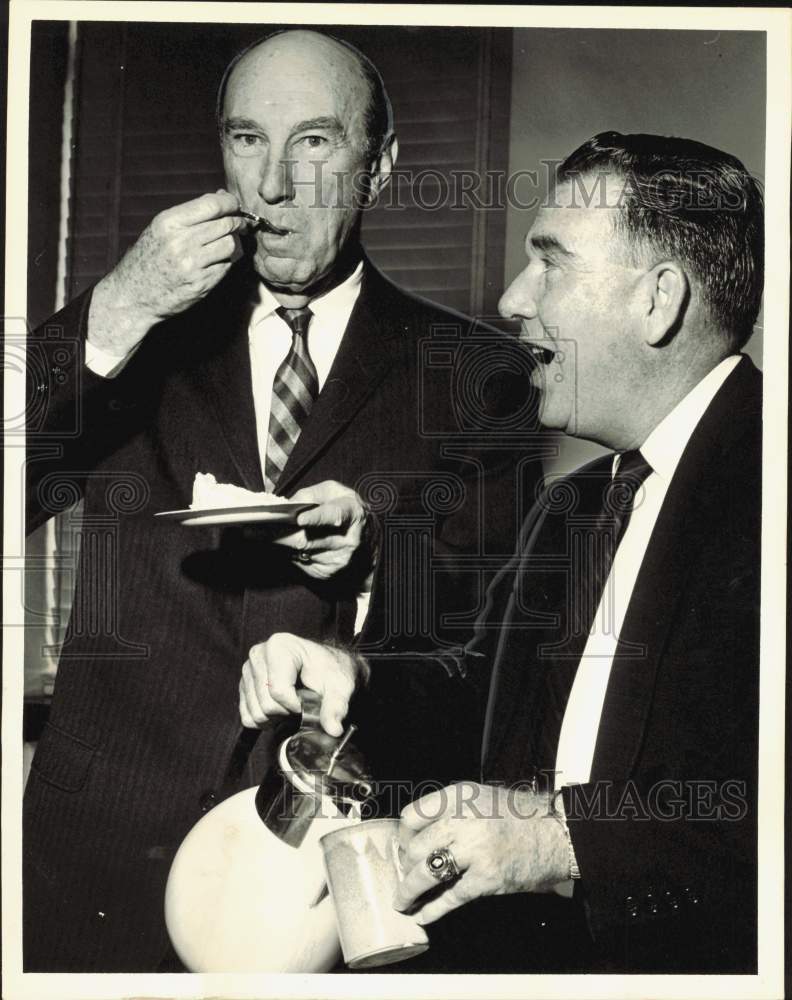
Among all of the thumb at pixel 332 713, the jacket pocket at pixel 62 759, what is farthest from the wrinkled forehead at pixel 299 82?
the jacket pocket at pixel 62 759

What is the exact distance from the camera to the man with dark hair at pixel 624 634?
144 centimetres

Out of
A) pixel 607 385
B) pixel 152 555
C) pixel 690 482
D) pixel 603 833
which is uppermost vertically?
pixel 607 385

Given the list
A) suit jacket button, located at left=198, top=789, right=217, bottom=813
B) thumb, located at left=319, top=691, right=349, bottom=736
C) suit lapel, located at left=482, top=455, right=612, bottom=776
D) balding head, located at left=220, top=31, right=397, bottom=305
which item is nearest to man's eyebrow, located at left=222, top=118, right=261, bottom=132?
balding head, located at left=220, top=31, right=397, bottom=305

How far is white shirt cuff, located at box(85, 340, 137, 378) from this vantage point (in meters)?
1.51

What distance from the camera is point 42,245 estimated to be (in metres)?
1.54

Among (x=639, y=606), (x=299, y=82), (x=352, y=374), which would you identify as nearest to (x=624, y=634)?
(x=639, y=606)

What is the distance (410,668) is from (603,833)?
0.32m

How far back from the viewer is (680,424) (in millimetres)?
1467

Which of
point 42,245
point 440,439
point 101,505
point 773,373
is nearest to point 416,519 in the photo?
point 440,439

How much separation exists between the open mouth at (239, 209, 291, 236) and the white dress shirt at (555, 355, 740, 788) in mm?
553

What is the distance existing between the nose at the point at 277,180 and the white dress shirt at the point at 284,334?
4.8 inches

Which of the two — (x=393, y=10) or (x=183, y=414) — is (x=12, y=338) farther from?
(x=393, y=10)

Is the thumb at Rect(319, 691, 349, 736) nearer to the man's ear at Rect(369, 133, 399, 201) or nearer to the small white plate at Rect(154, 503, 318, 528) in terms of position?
the small white plate at Rect(154, 503, 318, 528)

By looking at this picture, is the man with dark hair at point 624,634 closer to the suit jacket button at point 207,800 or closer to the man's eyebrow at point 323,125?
the suit jacket button at point 207,800
